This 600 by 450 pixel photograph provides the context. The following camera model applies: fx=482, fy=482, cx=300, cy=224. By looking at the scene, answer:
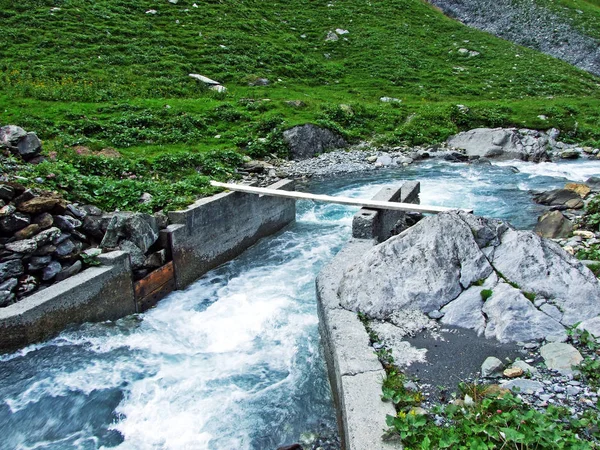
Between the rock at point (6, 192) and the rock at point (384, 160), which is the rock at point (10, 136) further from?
the rock at point (384, 160)

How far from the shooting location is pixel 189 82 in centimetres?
2653

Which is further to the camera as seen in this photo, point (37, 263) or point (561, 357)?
point (37, 263)

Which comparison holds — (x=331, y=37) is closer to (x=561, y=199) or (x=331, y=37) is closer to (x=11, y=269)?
(x=561, y=199)

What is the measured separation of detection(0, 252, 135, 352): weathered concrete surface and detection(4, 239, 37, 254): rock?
0.73 metres

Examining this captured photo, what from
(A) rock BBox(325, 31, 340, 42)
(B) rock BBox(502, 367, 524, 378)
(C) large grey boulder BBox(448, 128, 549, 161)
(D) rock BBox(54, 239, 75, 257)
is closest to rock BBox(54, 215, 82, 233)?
(D) rock BBox(54, 239, 75, 257)

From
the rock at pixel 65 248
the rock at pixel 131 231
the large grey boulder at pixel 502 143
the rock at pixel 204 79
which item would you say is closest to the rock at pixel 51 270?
the rock at pixel 65 248

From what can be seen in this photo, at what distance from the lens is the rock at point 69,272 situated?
27.3 ft

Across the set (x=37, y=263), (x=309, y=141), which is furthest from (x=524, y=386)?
(x=309, y=141)

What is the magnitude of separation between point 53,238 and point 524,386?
7567 millimetres

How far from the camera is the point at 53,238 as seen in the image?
8.37 meters

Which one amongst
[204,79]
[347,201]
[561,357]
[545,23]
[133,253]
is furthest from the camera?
[545,23]

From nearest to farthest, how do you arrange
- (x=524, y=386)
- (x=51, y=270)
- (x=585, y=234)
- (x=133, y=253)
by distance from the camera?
(x=524, y=386) → (x=51, y=270) → (x=133, y=253) → (x=585, y=234)

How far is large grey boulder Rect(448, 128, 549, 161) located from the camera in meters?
22.7

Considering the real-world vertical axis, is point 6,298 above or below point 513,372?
below
